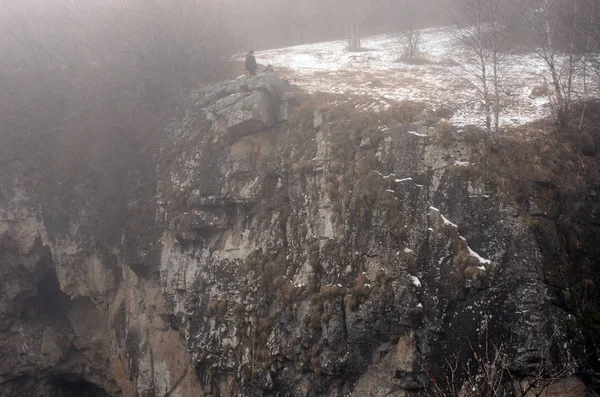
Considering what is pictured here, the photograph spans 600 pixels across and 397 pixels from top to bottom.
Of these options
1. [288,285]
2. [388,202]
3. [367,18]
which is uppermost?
[367,18]

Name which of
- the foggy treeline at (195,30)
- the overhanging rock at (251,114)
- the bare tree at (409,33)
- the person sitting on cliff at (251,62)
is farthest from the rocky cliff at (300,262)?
the bare tree at (409,33)

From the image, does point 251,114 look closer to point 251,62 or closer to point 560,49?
point 251,62

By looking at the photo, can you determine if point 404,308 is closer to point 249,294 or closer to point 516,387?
point 516,387

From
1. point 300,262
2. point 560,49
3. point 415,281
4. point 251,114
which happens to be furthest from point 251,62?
point 560,49

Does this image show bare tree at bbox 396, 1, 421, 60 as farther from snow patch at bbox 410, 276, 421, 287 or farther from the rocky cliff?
snow patch at bbox 410, 276, 421, 287

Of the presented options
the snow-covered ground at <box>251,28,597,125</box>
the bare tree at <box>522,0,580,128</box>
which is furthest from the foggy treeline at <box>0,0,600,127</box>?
the snow-covered ground at <box>251,28,597,125</box>

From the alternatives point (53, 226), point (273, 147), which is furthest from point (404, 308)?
point (53, 226)
